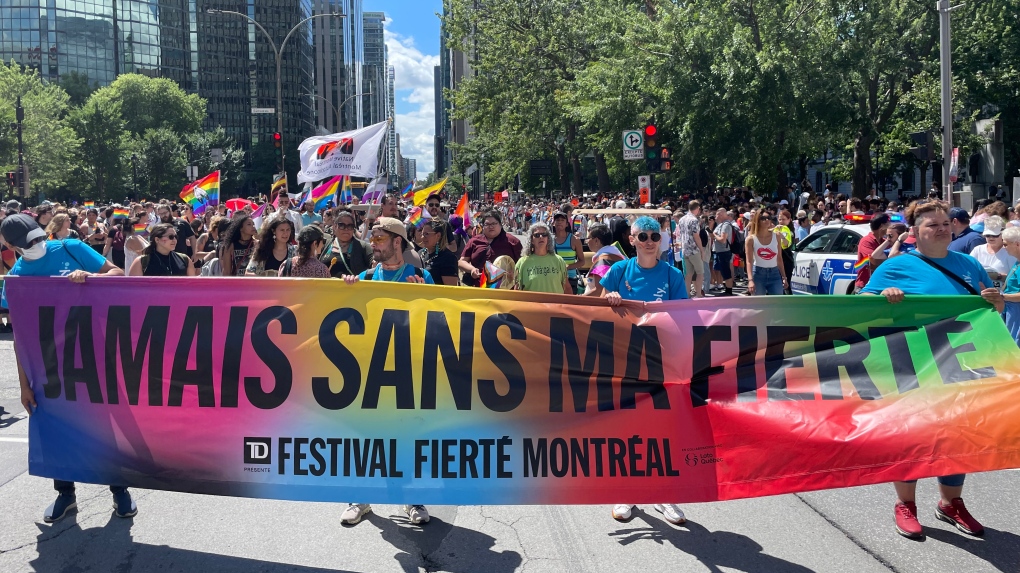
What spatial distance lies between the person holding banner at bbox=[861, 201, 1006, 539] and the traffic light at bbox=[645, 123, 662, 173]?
15144mm

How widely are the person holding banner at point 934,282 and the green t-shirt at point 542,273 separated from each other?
2750 mm

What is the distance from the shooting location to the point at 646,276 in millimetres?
5496

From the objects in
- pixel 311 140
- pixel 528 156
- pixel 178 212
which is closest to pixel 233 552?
pixel 311 140

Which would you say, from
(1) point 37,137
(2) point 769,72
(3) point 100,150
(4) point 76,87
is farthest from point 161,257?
(4) point 76,87

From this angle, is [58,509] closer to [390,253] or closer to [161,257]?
[390,253]

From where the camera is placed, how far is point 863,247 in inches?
441

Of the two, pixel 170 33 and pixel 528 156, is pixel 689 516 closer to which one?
pixel 528 156

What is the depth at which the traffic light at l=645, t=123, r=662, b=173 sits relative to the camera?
20.0 m

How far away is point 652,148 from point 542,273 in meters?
13.4

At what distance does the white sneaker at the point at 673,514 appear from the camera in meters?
5.17

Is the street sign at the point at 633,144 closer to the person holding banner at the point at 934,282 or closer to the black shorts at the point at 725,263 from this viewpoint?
the black shorts at the point at 725,263

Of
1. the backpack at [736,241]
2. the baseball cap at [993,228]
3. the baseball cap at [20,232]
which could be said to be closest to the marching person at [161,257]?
the baseball cap at [20,232]

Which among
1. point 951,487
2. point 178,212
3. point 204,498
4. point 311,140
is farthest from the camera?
point 178,212

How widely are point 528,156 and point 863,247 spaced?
40.6 meters
